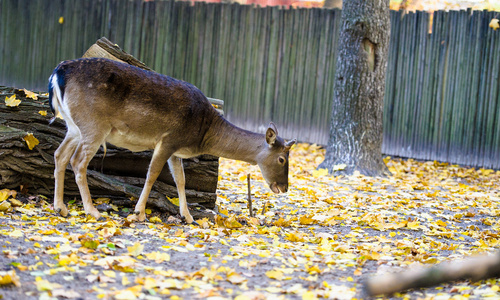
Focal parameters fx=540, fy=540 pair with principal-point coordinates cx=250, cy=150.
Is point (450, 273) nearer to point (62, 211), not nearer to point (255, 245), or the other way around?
point (255, 245)

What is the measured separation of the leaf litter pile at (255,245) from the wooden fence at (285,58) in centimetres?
420

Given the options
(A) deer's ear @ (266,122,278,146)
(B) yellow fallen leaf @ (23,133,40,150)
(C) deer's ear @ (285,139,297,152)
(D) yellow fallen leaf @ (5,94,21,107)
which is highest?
(D) yellow fallen leaf @ (5,94,21,107)

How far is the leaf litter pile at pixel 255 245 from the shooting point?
361 cm

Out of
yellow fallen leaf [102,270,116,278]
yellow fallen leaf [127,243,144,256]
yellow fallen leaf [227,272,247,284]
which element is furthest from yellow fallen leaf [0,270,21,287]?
yellow fallen leaf [227,272,247,284]

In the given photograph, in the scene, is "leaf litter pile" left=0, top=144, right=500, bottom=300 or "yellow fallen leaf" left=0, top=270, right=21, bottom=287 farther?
"leaf litter pile" left=0, top=144, right=500, bottom=300

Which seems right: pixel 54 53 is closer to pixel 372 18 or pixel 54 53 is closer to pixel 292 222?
pixel 372 18

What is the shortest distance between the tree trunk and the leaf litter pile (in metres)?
1.31

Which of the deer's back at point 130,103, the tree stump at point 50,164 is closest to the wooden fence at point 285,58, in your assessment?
the tree stump at point 50,164

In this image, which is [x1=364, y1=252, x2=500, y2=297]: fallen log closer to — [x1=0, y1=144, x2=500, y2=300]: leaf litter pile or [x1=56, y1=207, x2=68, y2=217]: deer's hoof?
[x1=0, y1=144, x2=500, y2=300]: leaf litter pile

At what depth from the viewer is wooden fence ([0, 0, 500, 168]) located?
12.2 m

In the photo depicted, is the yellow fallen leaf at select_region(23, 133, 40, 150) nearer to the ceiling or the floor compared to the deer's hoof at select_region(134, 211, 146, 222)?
nearer to the ceiling

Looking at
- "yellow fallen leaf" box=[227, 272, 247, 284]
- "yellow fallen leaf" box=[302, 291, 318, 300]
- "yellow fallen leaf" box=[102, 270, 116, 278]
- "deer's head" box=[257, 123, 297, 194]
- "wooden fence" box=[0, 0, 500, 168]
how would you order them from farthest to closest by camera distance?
"wooden fence" box=[0, 0, 500, 168]
"deer's head" box=[257, 123, 297, 194]
"yellow fallen leaf" box=[227, 272, 247, 284]
"yellow fallen leaf" box=[102, 270, 116, 278]
"yellow fallen leaf" box=[302, 291, 318, 300]

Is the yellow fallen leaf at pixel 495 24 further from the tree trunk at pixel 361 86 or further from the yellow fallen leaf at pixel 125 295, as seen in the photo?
the yellow fallen leaf at pixel 125 295

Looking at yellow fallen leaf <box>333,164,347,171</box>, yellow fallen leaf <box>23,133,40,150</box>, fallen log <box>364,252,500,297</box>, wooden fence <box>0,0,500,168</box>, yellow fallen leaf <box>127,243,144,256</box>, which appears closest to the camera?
fallen log <box>364,252,500,297</box>
